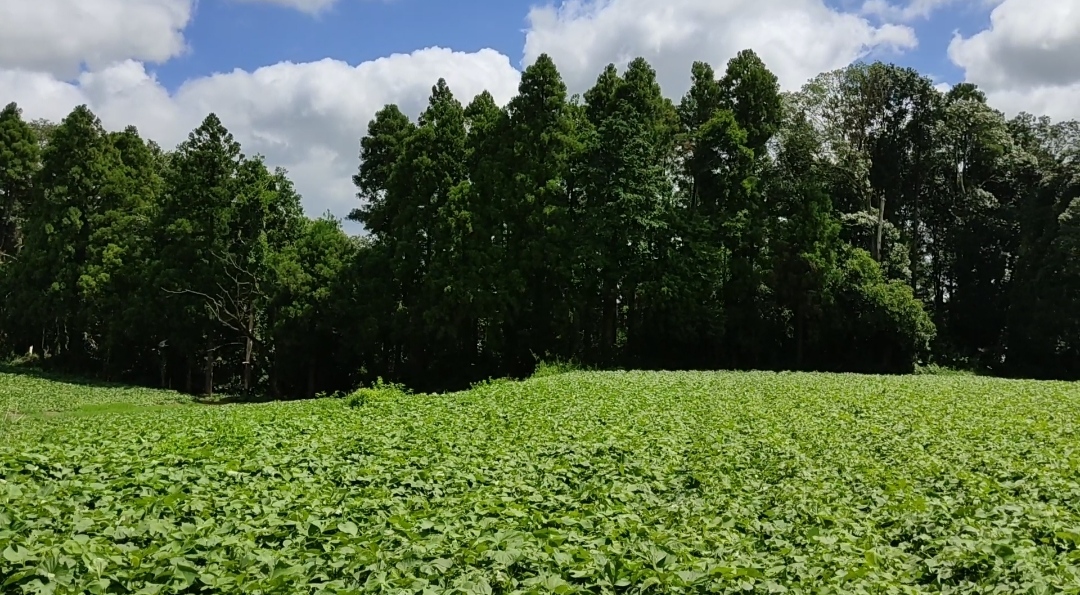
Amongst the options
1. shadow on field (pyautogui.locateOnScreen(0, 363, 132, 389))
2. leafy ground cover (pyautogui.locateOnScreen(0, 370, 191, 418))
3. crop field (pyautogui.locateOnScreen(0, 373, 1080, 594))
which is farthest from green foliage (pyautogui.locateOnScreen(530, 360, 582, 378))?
shadow on field (pyautogui.locateOnScreen(0, 363, 132, 389))

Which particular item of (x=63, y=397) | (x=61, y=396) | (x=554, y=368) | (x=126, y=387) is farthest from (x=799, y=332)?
(x=126, y=387)

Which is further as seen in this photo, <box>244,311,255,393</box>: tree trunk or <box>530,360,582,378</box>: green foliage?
<box>244,311,255,393</box>: tree trunk

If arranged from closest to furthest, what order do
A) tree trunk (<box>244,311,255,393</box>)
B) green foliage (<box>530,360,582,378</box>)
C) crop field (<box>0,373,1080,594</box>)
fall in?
crop field (<box>0,373,1080,594</box>), green foliage (<box>530,360,582,378</box>), tree trunk (<box>244,311,255,393</box>)

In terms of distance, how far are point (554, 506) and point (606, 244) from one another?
2161 cm

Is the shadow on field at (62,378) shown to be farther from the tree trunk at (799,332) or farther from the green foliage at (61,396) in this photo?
the tree trunk at (799,332)

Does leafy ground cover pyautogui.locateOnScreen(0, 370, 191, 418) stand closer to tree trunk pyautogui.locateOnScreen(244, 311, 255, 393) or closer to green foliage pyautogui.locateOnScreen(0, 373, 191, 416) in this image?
green foliage pyautogui.locateOnScreen(0, 373, 191, 416)

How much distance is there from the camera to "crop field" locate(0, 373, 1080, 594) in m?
4.14

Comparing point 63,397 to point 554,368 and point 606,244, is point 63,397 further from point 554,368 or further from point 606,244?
point 606,244

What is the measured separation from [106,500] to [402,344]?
25794 millimetres

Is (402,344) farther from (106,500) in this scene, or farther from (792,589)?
(792,589)

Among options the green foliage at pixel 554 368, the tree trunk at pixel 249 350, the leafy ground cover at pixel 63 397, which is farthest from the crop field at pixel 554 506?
A: the tree trunk at pixel 249 350

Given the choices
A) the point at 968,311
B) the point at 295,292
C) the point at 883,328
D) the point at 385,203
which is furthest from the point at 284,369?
the point at 968,311

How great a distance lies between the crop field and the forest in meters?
17.0

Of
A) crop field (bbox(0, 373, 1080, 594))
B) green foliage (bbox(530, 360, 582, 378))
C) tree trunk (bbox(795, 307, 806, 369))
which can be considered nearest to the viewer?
crop field (bbox(0, 373, 1080, 594))
